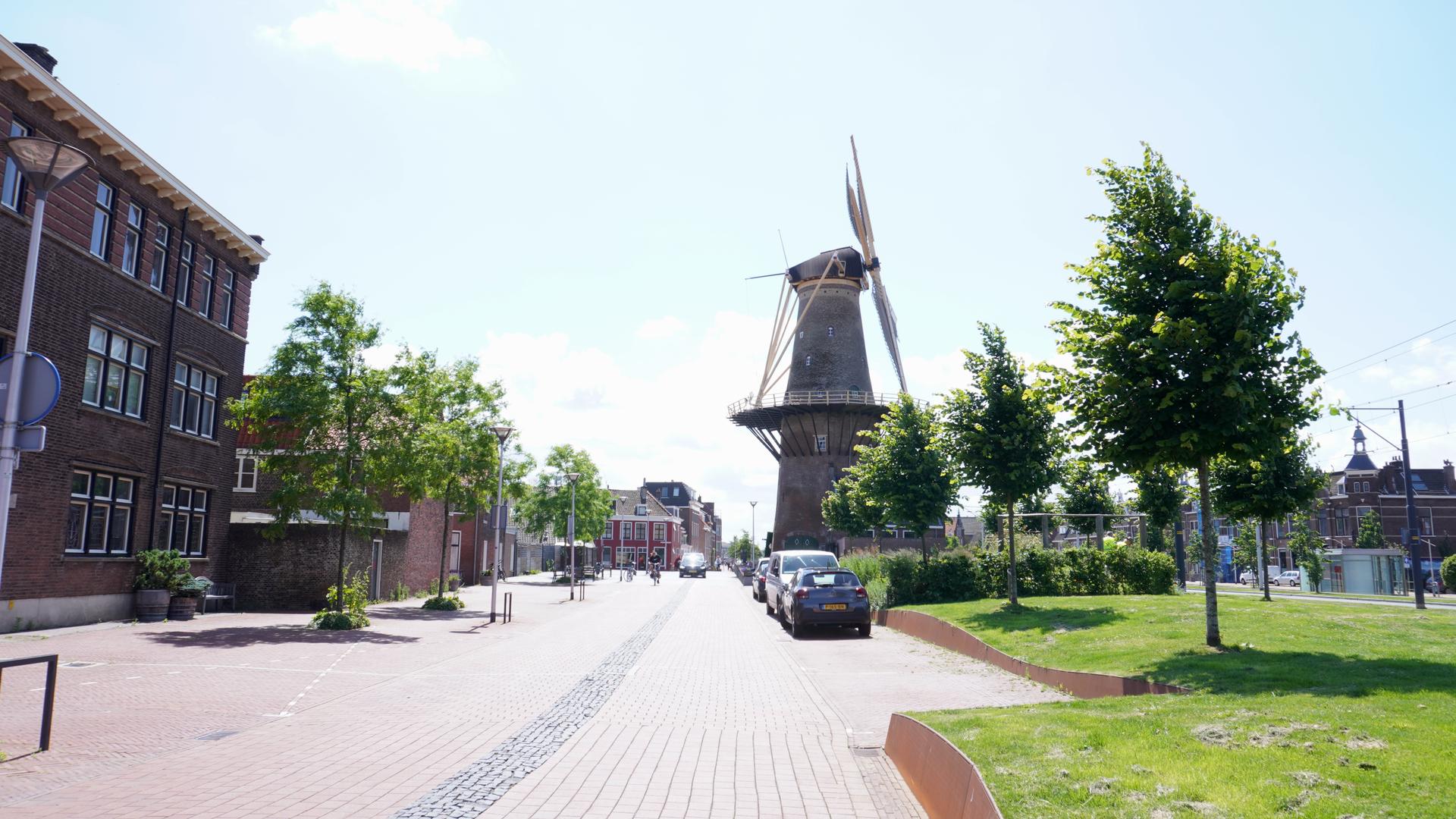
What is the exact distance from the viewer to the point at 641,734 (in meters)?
9.00

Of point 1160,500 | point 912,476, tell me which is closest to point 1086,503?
point 1160,500

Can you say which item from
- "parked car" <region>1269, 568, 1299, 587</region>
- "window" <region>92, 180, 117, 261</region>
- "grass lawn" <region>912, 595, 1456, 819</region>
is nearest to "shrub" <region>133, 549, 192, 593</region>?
"window" <region>92, 180, 117, 261</region>

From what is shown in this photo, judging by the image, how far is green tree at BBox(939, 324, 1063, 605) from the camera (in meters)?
19.7

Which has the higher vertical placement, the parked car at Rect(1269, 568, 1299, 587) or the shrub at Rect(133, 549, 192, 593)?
the shrub at Rect(133, 549, 192, 593)

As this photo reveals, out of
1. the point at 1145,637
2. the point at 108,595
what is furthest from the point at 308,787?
the point at 108,595

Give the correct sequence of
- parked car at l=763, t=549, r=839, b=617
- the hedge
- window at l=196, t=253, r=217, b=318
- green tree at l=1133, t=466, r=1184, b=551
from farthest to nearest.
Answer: green tree at l=1133, t=466, r=1184, b=551 → parked car at l=763, t=549, r=839, b=617 → window at l=196, t=253, r=217, b=318 → the hedge

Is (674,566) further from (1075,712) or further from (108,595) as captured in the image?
(1075,712)

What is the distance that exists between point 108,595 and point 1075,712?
20.8 m

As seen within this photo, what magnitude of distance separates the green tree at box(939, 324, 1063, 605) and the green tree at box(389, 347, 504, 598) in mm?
12492

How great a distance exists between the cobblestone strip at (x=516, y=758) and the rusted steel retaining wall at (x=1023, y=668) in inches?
228

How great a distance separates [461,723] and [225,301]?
2077 centimetres

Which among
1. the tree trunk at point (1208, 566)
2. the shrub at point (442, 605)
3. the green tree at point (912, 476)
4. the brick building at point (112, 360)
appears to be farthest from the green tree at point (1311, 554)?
the brick building at point (112, 360)

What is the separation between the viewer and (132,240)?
2123 cm

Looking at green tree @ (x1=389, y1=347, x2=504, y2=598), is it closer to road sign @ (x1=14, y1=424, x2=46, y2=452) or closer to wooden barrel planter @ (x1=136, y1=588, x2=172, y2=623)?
wooden barrel planter @ (x1=136, y1=588, x2=172, y2=623)
